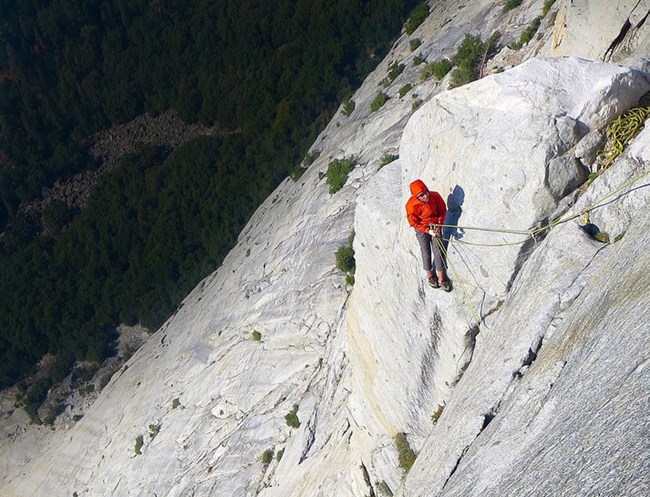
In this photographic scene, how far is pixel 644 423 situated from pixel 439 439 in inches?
277

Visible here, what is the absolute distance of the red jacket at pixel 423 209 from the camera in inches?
527

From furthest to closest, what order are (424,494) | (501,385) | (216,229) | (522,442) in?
(216,229)
(424,494)
(501,385)
(522,442)

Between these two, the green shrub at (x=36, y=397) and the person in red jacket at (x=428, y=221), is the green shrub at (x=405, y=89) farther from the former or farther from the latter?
the green shrub at (x=36, y=397)

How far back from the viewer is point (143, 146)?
68250 mm

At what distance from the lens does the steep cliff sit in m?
9.09

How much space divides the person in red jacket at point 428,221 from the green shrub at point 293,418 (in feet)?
43.9

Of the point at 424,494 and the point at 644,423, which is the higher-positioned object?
the point at 644,423

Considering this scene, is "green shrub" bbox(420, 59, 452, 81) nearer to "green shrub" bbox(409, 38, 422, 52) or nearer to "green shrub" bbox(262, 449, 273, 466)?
"green shrub" bbox(409, 38, 422, 52)

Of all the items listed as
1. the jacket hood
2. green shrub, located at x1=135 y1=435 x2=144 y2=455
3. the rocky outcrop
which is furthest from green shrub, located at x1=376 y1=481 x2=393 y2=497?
green shrub, located at x1=135 y1=435 x2=144 y2=455

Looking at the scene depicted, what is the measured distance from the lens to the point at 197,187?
2288 inches

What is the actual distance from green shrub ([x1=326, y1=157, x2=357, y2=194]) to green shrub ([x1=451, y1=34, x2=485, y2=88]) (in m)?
6.47

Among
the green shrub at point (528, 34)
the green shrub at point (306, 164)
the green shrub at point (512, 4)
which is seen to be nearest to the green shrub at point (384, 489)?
the green shrub at point (528, 34)

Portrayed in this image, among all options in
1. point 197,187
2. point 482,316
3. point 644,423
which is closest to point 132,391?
point 197,187

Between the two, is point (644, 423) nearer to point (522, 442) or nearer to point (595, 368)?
point (595, 368)
